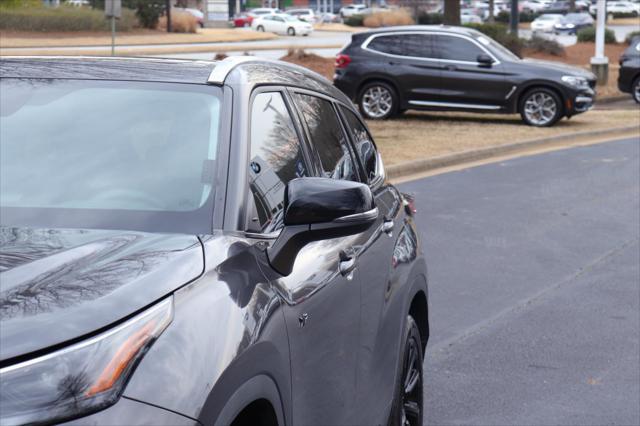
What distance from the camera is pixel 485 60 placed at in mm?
21922

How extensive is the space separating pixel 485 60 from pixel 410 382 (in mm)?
17551

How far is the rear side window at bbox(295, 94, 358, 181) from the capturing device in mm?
4270

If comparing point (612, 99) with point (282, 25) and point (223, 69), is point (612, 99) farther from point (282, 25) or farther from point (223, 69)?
point (282, 25)

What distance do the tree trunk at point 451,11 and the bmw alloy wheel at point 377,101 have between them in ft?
41.1

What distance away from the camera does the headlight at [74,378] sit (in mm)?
2234

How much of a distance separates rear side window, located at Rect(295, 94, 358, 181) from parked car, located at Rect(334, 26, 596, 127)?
17.5 metres

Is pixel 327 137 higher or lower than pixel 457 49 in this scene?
lower

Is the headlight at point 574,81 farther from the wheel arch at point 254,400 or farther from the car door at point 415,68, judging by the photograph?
the wheel arch at point 254,400

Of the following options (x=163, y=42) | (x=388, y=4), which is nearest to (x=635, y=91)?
(x=163, y=42)

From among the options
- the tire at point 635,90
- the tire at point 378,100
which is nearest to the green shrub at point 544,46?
the tire at point 635,90

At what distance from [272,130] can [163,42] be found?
2003 inches

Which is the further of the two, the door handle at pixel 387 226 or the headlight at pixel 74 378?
the door handle at pixel 387 226

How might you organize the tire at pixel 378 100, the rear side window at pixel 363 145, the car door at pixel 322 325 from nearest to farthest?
the car door at pixel 322 325 < the rear side window at pixel 363 145 < the tire at pixel 378 100

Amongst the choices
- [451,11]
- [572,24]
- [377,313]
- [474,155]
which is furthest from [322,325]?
[572,24]
